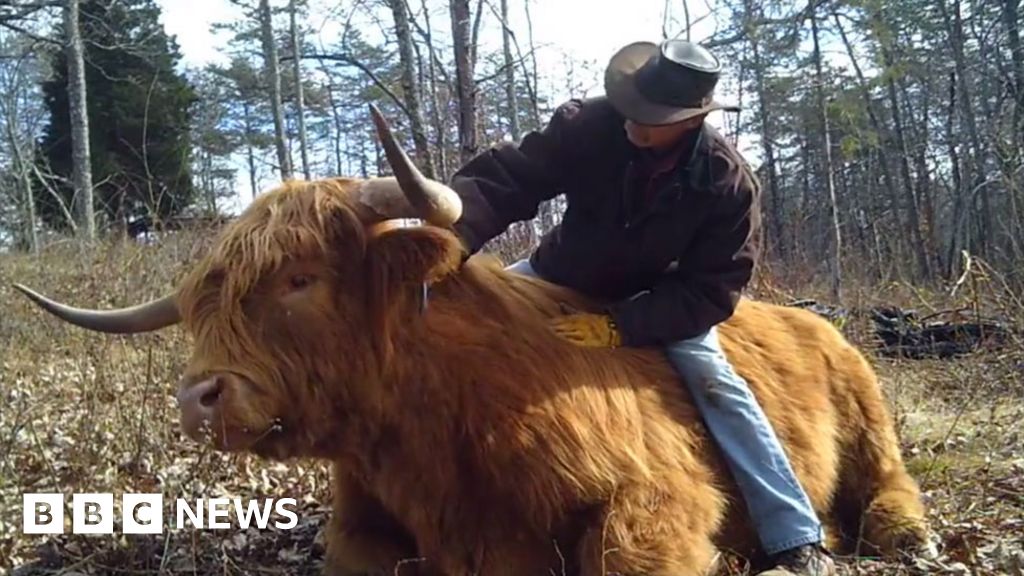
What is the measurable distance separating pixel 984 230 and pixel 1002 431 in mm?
23761

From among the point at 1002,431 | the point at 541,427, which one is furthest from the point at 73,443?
the point at 1002,431

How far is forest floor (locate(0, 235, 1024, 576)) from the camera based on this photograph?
409 cm

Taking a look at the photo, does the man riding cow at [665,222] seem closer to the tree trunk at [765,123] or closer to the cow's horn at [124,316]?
the cow's horn at [124,316]

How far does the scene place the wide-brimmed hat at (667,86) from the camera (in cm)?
Result: 366

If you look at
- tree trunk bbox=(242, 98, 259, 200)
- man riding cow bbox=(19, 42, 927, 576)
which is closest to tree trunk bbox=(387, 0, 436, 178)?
man riding cow bbox=(19, 42, 927, 576)

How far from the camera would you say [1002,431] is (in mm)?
6223

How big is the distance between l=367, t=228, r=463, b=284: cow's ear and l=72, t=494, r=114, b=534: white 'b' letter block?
1.68 meters

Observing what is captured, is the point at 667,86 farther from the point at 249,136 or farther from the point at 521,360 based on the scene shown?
the point at 249,136

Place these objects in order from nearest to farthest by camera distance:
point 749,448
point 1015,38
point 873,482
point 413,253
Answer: point 413,253 < point 749,448 < point 873,482 < point 1015,38

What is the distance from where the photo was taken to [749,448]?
394 centimetres

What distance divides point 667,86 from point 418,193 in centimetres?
100

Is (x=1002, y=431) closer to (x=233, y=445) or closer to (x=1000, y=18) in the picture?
(x=233, y=445)

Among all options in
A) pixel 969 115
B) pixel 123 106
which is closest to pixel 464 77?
pixel 123 106

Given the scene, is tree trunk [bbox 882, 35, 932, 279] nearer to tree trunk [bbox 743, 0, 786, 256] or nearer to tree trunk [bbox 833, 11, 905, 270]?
tree trunk [bbox 833, 11, 905, 270]
